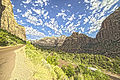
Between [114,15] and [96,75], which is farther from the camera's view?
[114,15]

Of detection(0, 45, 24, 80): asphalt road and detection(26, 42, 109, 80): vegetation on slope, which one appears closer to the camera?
detection(0, 45, 24, 80): asphalt road

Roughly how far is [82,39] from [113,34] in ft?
219

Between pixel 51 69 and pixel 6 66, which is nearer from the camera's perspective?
pixel 6 66

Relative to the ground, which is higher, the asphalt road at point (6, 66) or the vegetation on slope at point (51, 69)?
the asphalt road at point (6, 66)

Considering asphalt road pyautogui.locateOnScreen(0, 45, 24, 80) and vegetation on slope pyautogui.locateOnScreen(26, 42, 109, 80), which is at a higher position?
A: asphalt road pyautogui.locateOnScreen(0, 45, 24, 80)

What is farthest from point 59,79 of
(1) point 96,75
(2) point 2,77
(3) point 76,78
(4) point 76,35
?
(4) point 76,35

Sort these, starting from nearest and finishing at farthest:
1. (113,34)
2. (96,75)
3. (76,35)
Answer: (96,75)
(113,34)
(76,35)

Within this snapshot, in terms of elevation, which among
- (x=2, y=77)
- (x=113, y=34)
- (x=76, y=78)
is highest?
(x=113, y=34)

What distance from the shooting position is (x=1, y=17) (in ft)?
197

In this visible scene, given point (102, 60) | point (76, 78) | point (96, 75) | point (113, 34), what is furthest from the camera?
point (113, 34)

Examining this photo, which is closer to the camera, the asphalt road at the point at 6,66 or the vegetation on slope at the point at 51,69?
the asphalt road at the point at 6,66

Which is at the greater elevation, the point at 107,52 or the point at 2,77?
the point at 2,77

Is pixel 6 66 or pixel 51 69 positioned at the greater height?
pixel 6 66

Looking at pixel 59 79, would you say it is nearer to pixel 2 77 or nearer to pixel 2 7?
pixel 2 77
